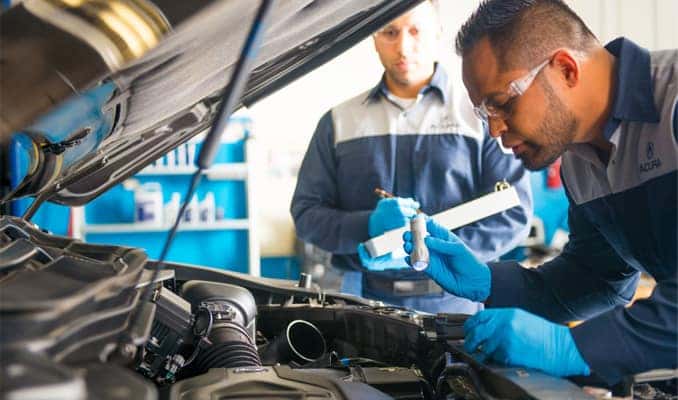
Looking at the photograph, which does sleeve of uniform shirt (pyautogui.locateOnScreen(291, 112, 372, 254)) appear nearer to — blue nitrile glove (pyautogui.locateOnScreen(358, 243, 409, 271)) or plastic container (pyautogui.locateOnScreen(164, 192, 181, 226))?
blue nitrile glove (pyautogui.locateOnScreen(358, 243, 409, 271))

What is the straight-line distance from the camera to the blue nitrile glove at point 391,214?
2127 millimetres

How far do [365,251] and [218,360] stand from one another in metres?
1.01

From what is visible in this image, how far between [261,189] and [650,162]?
3.98 metres

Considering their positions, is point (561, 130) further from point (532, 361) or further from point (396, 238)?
point (396, 238)

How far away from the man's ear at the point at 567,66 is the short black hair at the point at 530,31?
24 millimetres

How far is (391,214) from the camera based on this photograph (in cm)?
215

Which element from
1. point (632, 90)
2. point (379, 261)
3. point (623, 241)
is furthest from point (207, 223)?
point (632, 90)

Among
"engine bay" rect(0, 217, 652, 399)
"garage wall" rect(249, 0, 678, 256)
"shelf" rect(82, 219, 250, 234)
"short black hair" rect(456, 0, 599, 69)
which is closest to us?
"engine bay" rect(0, 217, 652, 399)

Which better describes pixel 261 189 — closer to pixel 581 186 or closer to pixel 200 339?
pixel 581 186

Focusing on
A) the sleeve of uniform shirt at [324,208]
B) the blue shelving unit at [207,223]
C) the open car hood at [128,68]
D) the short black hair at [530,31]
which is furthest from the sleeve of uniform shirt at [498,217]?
the blue shelving unit at [207,223]

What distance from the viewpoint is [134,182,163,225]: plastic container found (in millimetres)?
4523

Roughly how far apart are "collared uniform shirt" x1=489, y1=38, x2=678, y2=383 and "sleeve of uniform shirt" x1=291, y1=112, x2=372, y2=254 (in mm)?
716

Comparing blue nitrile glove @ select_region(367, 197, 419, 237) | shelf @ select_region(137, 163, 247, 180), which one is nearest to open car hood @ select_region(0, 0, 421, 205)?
blue nitrile glove @ select_region(367, 197, 419, 237)

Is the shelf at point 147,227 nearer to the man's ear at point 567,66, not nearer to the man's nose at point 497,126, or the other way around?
the man's nose at point 497,126
